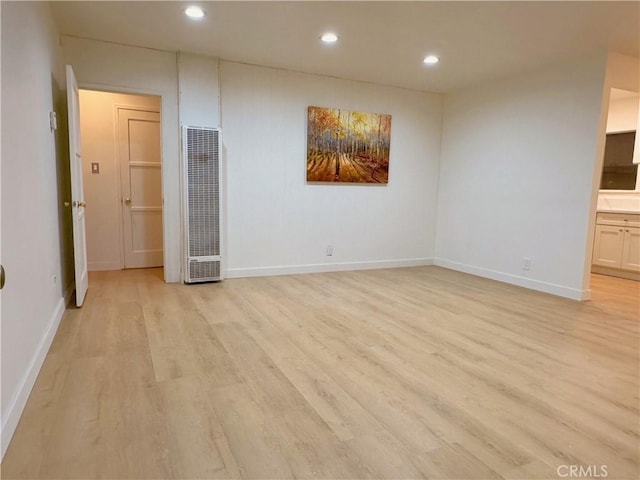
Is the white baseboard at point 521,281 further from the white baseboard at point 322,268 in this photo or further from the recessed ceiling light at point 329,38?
the recessed ceiling light at point 329,38

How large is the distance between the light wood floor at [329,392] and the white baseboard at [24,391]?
0.04 metres

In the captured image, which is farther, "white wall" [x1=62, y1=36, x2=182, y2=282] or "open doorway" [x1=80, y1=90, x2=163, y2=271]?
"open doorway" [x1=80, y1=90, x2=163, y2=271]

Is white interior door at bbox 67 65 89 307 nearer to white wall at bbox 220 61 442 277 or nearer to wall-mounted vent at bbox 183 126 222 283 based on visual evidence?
wall-mounted vent at bbox 183 126 222 283

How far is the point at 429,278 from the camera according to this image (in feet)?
16.5

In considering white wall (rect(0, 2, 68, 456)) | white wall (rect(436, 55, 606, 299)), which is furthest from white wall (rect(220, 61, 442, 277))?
white wall (rect(0, 2, 68, 456))

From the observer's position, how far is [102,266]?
199 inches

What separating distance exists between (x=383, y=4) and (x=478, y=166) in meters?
2.89

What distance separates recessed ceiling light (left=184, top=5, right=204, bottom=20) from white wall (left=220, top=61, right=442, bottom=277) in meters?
1.18

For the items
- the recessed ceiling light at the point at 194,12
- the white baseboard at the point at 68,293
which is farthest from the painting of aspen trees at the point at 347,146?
the white baseboard at the point at 68,293

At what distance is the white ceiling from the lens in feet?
9.97

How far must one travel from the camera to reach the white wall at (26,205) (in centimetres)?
176

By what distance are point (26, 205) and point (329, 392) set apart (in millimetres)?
1923

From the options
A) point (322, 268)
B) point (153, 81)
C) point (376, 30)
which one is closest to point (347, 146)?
point (322, 268)

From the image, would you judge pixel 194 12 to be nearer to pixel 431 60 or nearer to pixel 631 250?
pixel 431 60
